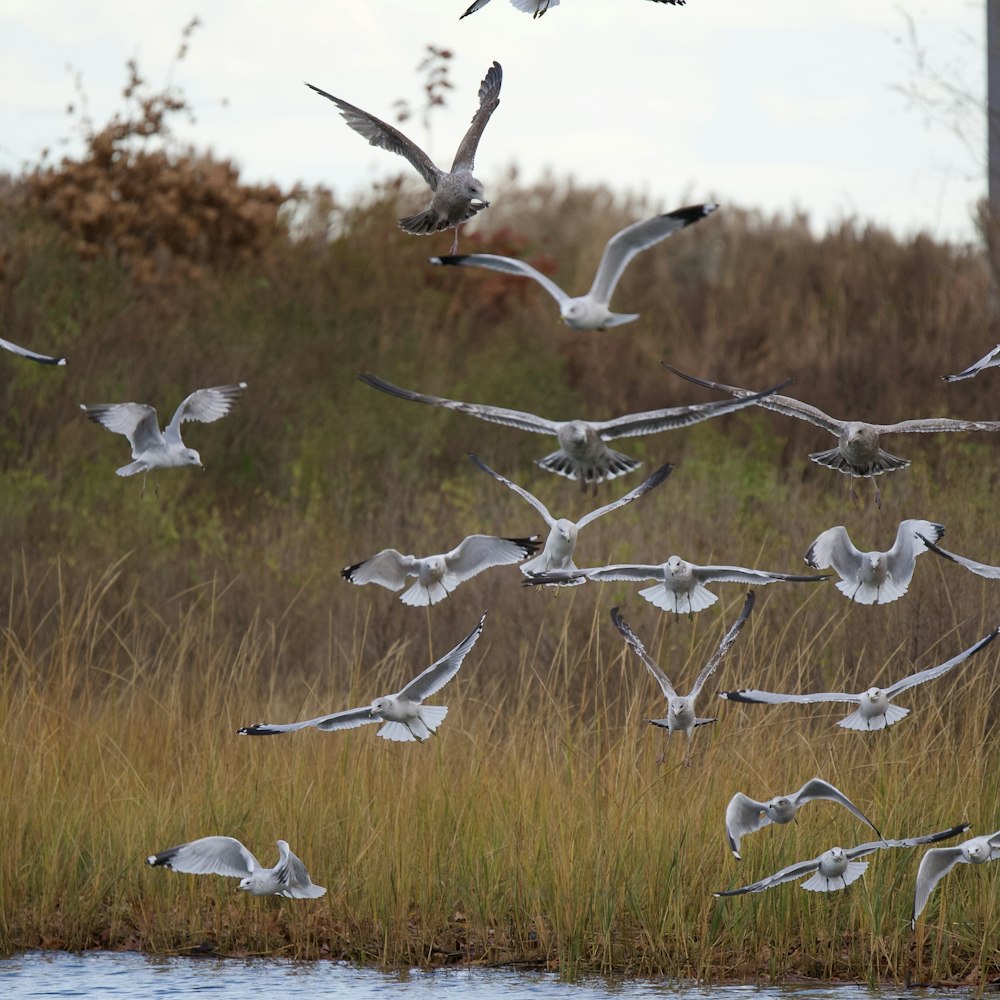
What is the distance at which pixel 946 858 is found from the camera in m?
5.08

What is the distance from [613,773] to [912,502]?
3341 mm

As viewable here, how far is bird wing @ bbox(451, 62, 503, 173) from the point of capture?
14.9ft

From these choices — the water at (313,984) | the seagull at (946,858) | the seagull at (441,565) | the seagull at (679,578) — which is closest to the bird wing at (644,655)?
the seagull at (679,578)

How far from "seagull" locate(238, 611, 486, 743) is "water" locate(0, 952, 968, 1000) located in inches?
35.7

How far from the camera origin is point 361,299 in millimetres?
15242

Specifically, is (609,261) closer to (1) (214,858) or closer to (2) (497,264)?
(2) (497,264)

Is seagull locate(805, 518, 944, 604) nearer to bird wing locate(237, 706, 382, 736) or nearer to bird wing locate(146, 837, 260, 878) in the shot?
bird wing locate(237, 706, 382, 736)

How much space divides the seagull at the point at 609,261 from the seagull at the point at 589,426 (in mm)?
213

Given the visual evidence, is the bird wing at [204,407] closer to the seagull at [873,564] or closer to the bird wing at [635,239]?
the bird wing at [635,239]

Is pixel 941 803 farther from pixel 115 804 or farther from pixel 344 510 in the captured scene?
pixel 344 510

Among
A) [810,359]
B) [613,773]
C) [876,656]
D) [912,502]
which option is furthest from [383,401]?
[613,773]

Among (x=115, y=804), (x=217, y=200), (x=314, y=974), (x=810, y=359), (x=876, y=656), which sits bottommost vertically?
(x=314, y=974)

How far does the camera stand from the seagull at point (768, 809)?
186 inches

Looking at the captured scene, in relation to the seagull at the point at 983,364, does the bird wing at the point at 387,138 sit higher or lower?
higher
